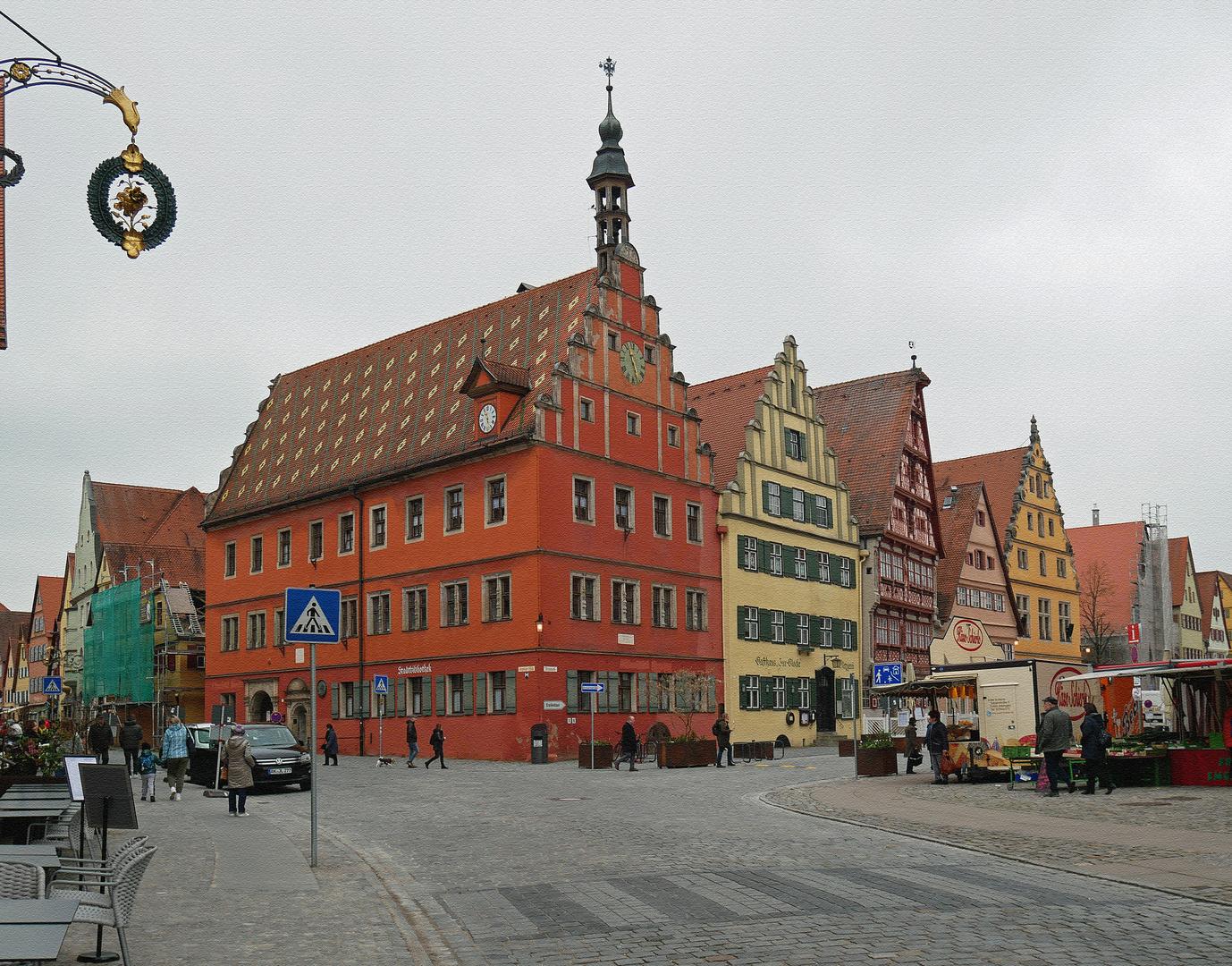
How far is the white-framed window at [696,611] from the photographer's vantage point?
48.2m

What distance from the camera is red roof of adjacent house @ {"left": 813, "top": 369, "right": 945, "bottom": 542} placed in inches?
2368

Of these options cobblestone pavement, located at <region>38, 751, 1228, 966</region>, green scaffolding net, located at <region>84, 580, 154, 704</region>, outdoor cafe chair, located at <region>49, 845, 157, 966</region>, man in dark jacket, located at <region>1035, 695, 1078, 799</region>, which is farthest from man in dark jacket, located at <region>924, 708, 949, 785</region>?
green scaffolding net, located at <region>84, 580, 154, 704</region>

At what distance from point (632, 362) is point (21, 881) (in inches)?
1562

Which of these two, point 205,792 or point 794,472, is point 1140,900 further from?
point 794,472

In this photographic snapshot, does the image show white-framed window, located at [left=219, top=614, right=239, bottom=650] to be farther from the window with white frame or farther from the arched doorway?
the window with white frame

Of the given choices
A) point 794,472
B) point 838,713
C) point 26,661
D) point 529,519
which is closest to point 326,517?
point 529,519

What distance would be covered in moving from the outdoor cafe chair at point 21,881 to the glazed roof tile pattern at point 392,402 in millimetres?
34939

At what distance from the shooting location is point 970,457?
261 ft

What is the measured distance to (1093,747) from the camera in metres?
23.3

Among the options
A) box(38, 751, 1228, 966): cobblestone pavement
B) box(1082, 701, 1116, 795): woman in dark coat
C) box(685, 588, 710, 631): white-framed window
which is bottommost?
box(38, 751, 1228, 966): cobblestone pavement

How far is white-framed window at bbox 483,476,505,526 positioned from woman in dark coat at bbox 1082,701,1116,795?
2376 cm

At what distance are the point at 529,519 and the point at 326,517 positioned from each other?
1290cm

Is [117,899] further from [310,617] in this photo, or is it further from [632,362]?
[632,362]

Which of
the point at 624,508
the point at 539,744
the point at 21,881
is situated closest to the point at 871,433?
the point at 624,508
